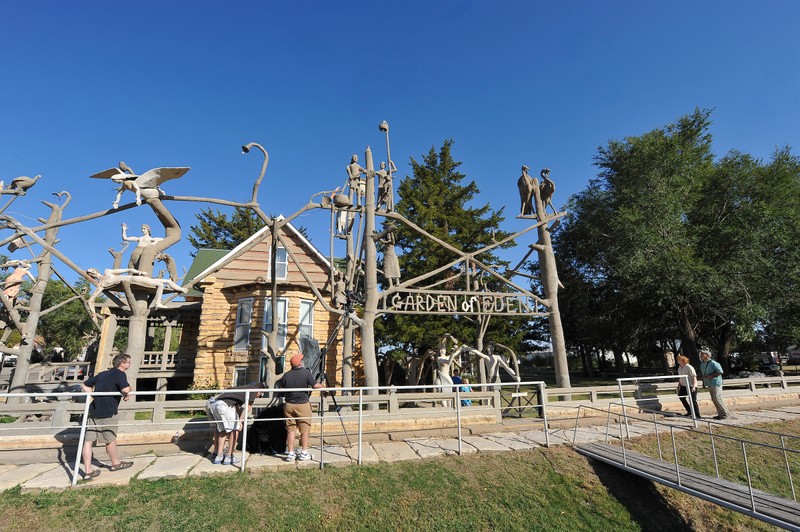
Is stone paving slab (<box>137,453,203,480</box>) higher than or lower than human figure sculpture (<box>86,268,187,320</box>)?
lower

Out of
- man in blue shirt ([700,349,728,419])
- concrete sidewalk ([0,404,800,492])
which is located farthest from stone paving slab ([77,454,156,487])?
man in blue shirt ([700,349,728,419])

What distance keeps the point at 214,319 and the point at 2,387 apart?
28.5ft

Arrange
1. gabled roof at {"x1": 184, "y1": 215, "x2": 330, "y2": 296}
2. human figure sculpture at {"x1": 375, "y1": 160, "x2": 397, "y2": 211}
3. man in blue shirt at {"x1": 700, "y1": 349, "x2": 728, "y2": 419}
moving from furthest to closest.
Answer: gabled roof at {"x1": 184, "y1": 215, "x2": 330, "y2": 296}, human figure sculpture at {"x1": 375, "y1": 160, "x2": 397, "y2": 211}, man in blue shirt at {"x1": 700, "y1": 349, "x2": 728, "y2": 419}

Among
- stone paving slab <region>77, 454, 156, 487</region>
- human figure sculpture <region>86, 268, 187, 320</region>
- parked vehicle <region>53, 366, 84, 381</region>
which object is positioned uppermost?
human figure sculpture <region>86, 268, 187, 320</region>

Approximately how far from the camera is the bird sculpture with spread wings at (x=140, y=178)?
744 cm

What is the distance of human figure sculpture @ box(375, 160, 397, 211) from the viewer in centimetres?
1234

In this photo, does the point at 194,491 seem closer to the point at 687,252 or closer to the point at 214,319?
the point at 214,319

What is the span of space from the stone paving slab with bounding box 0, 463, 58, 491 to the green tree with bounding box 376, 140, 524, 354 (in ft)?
42.4

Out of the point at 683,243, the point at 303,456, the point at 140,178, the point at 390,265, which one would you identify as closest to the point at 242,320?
the point at 390,265

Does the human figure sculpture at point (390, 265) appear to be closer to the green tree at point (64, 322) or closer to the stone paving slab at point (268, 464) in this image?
the stone paving slab at point (268, 464)

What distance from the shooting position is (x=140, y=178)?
295 inches

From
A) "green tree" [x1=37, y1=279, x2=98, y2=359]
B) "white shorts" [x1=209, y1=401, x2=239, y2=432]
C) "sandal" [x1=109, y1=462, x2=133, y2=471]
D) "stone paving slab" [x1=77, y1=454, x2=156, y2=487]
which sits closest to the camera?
"stone paving slab" [x1=77, y1=454, x2=156, y2=487]

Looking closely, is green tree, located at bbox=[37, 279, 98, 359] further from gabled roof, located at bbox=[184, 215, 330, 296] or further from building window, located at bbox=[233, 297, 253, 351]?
building window, located at bbox=[233, 297, 253, 351]

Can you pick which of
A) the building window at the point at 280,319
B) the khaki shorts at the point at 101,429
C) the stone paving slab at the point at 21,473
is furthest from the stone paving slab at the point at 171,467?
the building window at the point at 280,319
